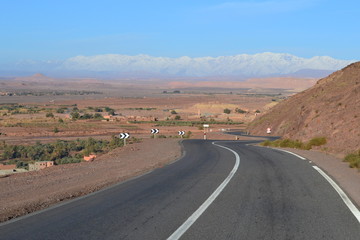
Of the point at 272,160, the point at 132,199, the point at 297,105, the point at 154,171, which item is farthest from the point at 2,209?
the point at 297,105

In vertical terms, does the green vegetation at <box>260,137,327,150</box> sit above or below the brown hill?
below

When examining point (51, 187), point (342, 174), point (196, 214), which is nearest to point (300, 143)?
point (342, 174)

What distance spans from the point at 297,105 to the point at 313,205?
52.4 meters

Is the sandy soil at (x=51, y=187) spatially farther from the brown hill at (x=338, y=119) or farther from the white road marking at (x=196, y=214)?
the brown hill at (x=338, y=119)

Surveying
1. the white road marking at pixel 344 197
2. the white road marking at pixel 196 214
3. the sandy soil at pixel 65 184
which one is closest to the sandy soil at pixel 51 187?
the sandy soil at pixel 65 184

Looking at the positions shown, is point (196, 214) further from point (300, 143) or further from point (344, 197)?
point (300, 143)

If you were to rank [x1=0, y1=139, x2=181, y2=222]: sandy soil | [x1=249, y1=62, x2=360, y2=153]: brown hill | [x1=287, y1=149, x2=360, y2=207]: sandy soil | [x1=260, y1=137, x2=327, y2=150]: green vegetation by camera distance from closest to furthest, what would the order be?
[x1=0, y1=139, x2=181, y2=222]: sandy soil → [x1=287, y1=149, x2=360, y2=207]: sandy soil → [x1=249, y1=62, x2=360, y2=153]: brown hill → [x1=260, y1=137, x2=327, y2=150]: green vegetation

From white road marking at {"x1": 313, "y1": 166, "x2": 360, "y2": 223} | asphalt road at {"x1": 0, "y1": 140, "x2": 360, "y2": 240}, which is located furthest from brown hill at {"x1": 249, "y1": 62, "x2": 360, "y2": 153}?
asphalt road at {"x1": 0, "y1": 140, "x2": 360, "y2": 240}

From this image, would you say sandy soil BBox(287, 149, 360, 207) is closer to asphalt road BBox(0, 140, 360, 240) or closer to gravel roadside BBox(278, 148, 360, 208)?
gravel roadside BBox(278, 148, 360, 208)

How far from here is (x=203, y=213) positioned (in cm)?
1045

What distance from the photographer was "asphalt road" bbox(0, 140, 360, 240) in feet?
28.8

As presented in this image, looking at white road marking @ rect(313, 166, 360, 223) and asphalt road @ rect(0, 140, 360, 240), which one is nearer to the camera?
asphalt road @ rect(0, 140, 360, 240)

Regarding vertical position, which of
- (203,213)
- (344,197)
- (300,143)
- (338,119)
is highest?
(203,213)

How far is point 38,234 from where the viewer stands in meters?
8.79
